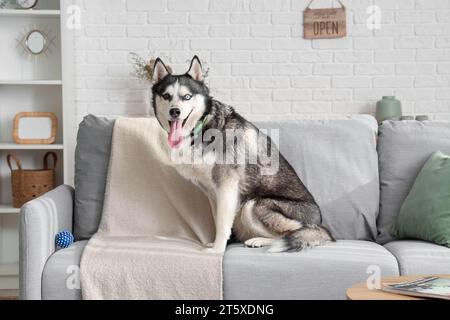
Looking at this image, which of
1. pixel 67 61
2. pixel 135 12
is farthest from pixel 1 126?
pixel 135 12

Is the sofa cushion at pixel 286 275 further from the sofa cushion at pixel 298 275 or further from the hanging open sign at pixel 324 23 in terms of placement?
the hanging open sign at pixel 324 23

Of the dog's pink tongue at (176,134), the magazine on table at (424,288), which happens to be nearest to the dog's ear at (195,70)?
the dog's pink tongue at (176,134)

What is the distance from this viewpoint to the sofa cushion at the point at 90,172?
310cm

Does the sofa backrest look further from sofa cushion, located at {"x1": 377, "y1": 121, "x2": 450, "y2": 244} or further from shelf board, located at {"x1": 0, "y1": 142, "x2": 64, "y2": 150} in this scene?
shelf board, located at {"x1": 0, "y1": 142, "x2": 64, "y2": 150}

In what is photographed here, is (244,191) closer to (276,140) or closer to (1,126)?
(276,140)

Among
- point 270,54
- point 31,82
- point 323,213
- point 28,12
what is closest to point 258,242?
point 323,213

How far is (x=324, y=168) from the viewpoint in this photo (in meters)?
3.11

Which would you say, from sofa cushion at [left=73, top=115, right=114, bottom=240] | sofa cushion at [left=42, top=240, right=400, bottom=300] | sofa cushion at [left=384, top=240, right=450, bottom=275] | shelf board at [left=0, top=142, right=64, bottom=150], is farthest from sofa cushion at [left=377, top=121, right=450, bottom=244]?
shelf board at [left=0, top=142, right=64, bottom=150]

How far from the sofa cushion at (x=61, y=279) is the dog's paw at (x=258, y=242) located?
690mm

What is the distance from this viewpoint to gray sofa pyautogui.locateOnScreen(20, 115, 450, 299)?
255cm

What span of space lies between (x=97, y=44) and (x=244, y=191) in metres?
2.03

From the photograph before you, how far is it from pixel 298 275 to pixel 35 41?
2.69 m

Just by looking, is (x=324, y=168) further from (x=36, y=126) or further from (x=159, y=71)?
(x=36, y=126)

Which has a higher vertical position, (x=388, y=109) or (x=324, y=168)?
(x=388, y=109)
